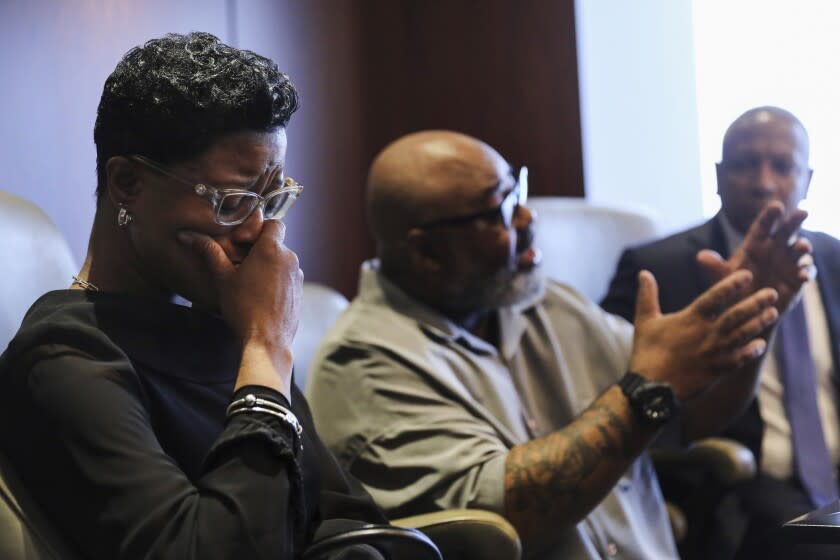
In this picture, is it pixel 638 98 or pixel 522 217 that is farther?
pixel 638 98

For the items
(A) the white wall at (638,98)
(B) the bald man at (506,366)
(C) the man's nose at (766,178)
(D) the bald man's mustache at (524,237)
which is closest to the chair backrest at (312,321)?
(B) the bald man at (506,366)

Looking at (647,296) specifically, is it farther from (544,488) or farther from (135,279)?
(135,279)

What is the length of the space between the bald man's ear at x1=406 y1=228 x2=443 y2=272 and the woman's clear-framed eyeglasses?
0.83 m

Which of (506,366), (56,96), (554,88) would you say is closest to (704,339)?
(506,366)

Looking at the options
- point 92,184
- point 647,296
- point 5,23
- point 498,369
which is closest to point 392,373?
point 498,369

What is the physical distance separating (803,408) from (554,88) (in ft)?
4.71

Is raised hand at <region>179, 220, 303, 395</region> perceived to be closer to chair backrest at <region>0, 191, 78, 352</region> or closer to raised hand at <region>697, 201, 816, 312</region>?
chair backrest at <region>0, 191, 78, 352</region>

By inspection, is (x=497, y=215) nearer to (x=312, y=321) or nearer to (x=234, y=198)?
(x=312, y=321)

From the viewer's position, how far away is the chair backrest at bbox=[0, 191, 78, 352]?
1.37 meters

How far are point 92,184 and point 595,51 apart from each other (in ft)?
6.26

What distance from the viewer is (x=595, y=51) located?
349 cm

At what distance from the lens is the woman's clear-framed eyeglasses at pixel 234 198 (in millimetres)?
1218

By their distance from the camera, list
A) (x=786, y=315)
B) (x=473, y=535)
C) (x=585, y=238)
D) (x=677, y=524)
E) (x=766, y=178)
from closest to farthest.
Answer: (x=473, y=535) < (x=677, y=524) < (x=786, y=315) < (x=766, y=178) < (x=585, y=238)

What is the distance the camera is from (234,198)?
1233mm
